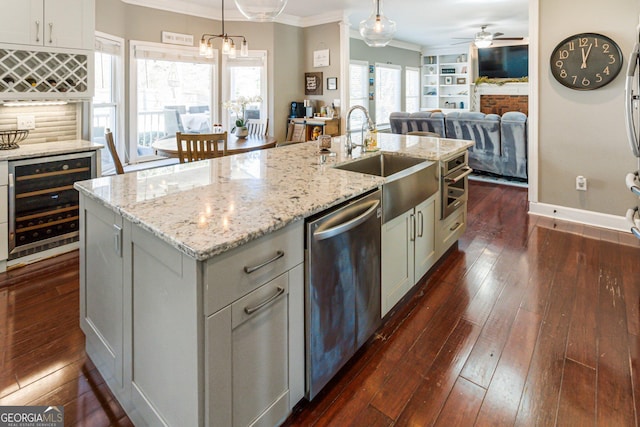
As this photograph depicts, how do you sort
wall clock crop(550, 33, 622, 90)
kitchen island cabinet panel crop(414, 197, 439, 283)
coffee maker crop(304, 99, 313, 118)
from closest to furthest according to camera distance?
kitchen island cabinet panel crop(414, 197, 439, 283)
wall clock crop(550, 33, 622, 90)
coffee maker crop(304, 99, 313, 118)

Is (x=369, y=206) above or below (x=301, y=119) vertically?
below

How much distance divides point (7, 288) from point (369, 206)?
2.58m

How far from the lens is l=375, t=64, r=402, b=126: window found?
9.25 metres

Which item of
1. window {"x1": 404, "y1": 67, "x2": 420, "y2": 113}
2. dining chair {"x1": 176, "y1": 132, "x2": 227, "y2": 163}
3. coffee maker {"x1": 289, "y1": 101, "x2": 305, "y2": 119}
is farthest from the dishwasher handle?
window {"x1": 404, "y1": 67, "x2": 420, "y2": 113}

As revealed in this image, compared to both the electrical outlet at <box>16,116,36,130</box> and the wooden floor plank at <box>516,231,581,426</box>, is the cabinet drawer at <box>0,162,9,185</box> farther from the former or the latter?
the wooden floor plank at <box>516,231,581,426</box>

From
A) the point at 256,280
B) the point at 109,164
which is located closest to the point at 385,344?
the point at 256,280

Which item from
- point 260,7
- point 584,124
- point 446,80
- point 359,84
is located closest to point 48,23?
point 260,7

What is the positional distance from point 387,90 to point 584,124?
6.16 meters

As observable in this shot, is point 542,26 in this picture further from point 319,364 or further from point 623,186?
point 319,364

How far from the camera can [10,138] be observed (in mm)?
3094

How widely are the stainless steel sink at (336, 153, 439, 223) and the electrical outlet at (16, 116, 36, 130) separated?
2804 millimetres

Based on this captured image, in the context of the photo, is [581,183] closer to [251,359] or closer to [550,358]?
[550,358]

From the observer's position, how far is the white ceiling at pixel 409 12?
5535 mm

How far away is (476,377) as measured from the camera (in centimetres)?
184
